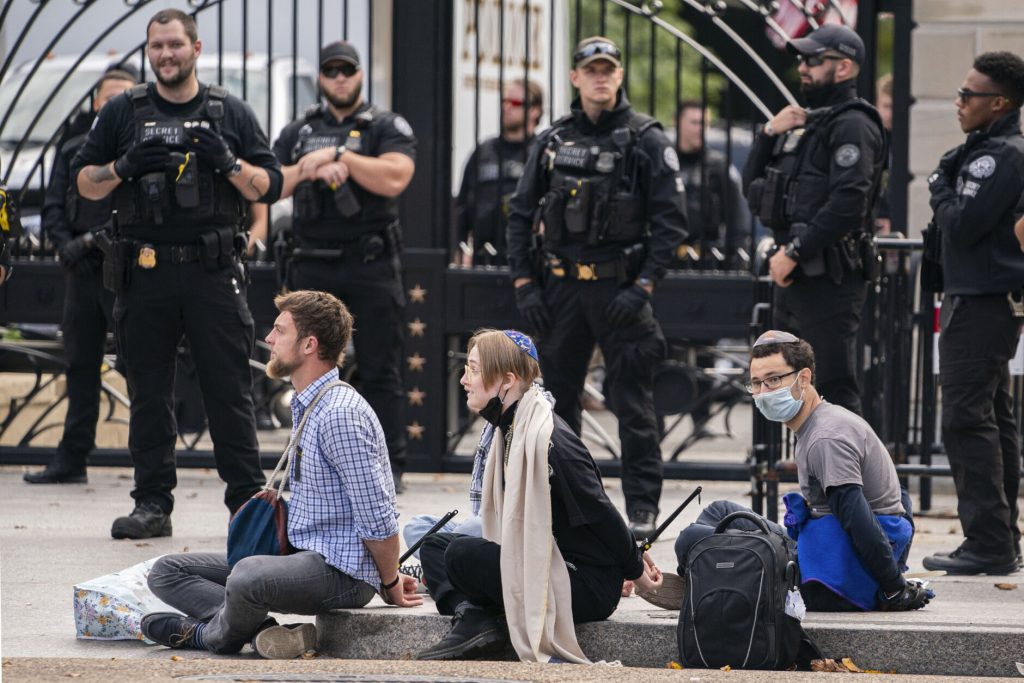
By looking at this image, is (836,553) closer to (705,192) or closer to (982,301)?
(982,301)

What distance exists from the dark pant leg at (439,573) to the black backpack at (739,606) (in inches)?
31.8

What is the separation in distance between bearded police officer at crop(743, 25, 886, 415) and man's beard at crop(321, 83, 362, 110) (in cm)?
230

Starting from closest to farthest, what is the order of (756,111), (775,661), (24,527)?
(775,661) < (24,527) < (756,111)

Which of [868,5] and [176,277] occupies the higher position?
[868,5]

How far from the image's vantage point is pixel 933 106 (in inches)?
360

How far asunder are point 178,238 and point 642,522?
2.44 m

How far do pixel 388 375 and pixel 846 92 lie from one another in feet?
9.44

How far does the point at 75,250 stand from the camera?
8.81 m

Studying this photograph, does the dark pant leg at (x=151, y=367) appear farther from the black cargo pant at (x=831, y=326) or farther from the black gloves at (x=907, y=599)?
the black gloves at (x=907, y=599)

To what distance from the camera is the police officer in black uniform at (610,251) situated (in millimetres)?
7809

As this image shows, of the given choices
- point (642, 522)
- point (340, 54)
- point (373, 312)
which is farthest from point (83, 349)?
point (642, 522)

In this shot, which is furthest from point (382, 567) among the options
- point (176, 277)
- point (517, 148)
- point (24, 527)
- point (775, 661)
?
point (517, 148)

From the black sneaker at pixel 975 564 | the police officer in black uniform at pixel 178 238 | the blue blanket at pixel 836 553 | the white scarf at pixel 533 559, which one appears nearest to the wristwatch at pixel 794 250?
the black sneaker at pixel 975 564

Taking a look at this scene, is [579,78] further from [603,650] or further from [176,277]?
[603,650]
